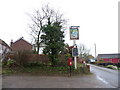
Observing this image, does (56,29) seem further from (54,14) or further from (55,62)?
(54,14)

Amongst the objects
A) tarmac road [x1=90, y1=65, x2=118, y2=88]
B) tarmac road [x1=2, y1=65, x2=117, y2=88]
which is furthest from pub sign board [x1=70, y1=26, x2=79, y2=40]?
tarmac road [x1=2, y1=65, x2=117, y2=88]

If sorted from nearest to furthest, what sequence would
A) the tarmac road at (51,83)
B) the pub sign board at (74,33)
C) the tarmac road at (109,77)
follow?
the tarmac road at (51,83)
the tarmac road at (109,77)
the pub sign board at (74,33)

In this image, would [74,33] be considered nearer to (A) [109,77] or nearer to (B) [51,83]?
(A) [109,77]

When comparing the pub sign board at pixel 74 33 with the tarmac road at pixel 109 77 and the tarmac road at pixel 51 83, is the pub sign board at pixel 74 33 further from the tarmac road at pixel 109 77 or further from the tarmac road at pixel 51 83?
the tarmac road at pixel 51 83

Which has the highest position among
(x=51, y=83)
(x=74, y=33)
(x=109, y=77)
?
(x=74, y=33)

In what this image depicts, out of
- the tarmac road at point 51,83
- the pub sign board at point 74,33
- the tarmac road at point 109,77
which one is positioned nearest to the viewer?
the tarmac road at point 51,83

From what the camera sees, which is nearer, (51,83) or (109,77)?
(51,83)

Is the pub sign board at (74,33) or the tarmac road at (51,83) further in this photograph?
the pub sign board at (74,33)

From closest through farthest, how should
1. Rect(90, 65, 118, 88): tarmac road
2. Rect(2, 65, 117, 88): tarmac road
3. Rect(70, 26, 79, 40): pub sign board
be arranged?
Rect(2, 65, 117, 88): tarmac road
Rect(90, 65, 118, 88): tarmac road
Rect(70, 26, 79, 40): pub sign board

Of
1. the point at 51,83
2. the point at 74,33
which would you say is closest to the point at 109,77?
the point at 74,33

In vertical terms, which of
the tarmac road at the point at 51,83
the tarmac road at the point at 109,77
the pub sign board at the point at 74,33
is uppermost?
the pub sign board at the point at 74,33

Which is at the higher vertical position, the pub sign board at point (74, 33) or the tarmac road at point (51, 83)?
the pub sign board at point (74, 33)

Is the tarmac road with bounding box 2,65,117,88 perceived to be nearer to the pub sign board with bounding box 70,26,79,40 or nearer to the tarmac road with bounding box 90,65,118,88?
the tarmac road with bounding box 90,65,118,88

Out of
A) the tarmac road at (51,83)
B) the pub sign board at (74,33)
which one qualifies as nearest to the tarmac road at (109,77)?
the tarmac road at (51,83)
